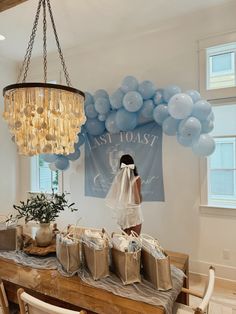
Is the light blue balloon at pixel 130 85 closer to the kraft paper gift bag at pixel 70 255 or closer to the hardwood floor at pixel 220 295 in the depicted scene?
the kraft paper gift bag at pixel 70 255

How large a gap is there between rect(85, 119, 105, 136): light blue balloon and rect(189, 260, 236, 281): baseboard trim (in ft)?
7.24

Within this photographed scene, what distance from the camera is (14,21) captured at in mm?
3463

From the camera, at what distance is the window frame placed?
313 centimetres

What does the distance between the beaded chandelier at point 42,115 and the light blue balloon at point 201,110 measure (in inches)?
53.5

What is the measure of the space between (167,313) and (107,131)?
2.87 m

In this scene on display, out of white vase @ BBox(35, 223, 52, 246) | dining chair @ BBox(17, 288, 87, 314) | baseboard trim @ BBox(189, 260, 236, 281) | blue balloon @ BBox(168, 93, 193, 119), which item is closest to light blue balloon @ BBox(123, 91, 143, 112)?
blue balloon @ BBox(168, 93, 193, 119)

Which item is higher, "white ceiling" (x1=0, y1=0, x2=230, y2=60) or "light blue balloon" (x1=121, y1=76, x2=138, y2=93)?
"white ceiling" (x1=0, y1=0, x2=230, y2=60)

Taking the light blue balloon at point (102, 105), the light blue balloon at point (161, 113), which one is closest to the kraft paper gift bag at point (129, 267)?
the light blue balloon at point (161, 113)

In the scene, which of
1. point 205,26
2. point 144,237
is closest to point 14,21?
point 205,26

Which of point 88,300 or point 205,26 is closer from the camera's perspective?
point 88,300

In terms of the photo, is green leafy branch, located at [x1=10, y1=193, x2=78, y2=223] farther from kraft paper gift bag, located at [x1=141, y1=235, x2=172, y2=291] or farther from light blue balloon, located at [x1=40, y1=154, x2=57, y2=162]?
light blue balloon, located at [x1=40, y1=154, x2=57, y2=162]

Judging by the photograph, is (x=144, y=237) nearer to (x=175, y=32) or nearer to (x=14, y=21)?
(x=175, y=32)

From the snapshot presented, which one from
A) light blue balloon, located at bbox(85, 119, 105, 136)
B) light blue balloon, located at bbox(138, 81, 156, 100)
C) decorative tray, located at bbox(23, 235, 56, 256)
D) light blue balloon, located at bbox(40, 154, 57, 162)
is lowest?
decorative tray, located at bbox(23, 235, 56, 256)

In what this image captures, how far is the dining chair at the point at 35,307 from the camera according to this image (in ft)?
3.78
